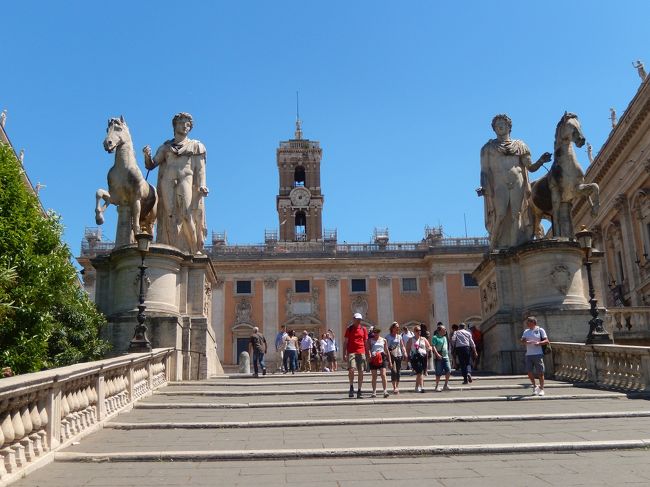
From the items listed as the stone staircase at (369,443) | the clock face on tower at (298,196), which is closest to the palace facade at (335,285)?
the clock face on tower at (298,196)

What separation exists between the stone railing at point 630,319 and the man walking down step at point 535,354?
644cm

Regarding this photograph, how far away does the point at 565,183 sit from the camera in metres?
17.1

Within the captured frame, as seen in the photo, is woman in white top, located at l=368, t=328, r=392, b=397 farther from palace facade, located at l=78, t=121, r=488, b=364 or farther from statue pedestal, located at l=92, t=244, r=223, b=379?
palace facade, located at l=78, t=121, r=488, b=364

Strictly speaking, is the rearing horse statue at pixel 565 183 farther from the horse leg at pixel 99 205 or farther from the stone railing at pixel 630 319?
the horse leg at pixel 99 205

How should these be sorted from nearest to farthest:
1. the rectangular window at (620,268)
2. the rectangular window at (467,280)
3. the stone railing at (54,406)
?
the stone railing at (54,406) → the rectangular window at (620,268) → the rectangular window at (467,280)

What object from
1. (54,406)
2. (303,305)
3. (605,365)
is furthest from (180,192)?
(303,305)

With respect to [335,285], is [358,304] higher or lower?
lower

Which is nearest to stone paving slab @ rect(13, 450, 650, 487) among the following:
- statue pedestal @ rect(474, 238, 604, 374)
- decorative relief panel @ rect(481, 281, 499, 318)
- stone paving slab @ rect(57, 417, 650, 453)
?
stone paving slab @ rect(57, 417, 650, 453)

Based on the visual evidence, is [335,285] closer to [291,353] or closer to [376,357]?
[291,353]

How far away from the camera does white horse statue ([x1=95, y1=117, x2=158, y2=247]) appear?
16109 millimetres

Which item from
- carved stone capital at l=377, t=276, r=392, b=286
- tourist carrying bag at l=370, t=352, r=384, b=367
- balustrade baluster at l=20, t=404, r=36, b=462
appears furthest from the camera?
carved stone capital at l=377, t=276, r=392, b=286

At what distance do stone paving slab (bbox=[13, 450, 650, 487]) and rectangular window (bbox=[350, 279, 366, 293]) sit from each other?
47.8m

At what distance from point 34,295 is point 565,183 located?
1328cm

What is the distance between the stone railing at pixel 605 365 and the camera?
37.9ft
